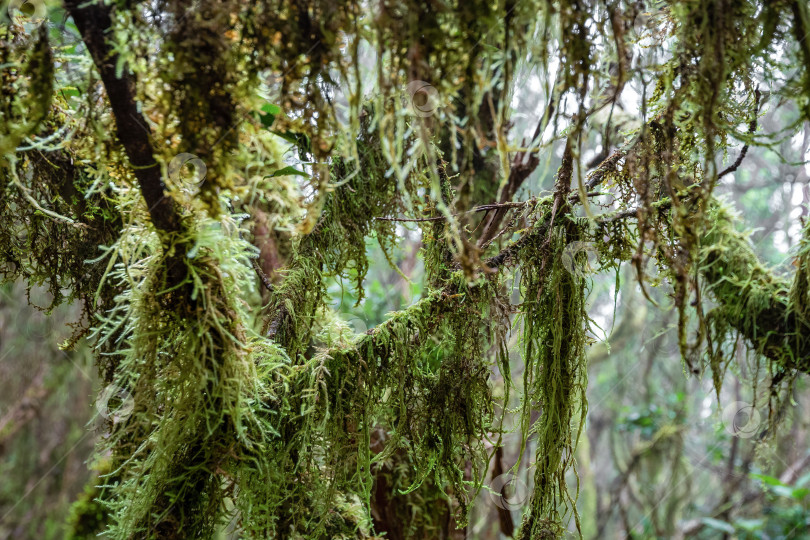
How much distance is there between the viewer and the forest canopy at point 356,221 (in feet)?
2.23

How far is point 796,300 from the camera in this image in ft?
3.59

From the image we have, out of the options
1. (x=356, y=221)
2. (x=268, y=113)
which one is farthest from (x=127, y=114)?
(x=356, y=221)

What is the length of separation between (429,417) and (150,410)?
553 millimetres

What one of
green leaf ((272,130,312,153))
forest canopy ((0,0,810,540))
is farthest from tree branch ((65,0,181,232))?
green leaf ((272,130,312,153))

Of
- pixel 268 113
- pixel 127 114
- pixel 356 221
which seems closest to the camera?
pixel 127 114

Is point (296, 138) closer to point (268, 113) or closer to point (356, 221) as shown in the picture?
point (268, 113)

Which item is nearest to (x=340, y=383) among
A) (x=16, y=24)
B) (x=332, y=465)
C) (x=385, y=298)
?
(x=332, y=465)

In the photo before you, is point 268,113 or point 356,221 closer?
point 268,113

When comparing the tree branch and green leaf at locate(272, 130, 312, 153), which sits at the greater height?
green leaf at locate(272, 130, 312, 153)

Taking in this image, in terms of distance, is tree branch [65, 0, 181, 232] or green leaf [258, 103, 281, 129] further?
green leaf [258, 103, 281, 129]

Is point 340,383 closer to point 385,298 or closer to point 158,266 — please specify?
point 158,266

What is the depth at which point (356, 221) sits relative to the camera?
3.87 ft

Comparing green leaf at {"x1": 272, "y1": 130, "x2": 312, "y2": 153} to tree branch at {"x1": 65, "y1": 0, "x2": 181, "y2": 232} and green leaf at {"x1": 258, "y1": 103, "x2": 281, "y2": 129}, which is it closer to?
green leaf at {"x1": 258, "y1": 103, "x2": 281, "y2": 129}

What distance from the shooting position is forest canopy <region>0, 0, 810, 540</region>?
680 millimetres
